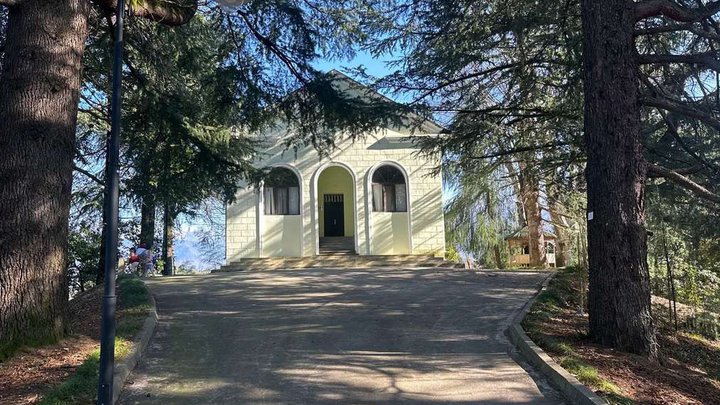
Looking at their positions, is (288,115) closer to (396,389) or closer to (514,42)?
(514,42)

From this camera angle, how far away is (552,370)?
6.63 metres

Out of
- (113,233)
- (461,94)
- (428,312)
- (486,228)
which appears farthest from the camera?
(486,228)

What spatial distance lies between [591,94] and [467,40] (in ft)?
13.3

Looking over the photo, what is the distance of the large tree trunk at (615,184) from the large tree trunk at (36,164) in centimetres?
727

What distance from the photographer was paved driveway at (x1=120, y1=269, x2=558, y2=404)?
6250 mm

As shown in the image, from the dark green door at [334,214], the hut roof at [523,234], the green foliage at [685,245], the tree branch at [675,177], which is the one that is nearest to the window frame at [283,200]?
the dark green door at [334,214]

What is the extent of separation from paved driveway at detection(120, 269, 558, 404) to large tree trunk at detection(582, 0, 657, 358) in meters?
1.66

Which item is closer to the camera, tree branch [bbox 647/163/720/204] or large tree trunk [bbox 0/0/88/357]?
large tree trunk [bbox 0/0/88/357]

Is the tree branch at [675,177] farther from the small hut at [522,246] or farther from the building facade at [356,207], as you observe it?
the small hut at [522,246]

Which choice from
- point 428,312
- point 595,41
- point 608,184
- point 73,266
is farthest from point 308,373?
point 73,266

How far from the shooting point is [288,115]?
12344 millimetres

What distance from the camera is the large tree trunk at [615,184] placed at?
7.79m

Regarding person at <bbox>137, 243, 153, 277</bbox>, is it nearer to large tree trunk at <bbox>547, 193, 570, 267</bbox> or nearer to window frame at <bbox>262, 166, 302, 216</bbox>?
window frame at <bbox>262, 166, 302, 216</bbox>

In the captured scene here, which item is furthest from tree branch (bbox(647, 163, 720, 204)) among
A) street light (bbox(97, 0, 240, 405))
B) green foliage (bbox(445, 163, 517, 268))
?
green foliage (bbox(445, 163, 517, 268))
